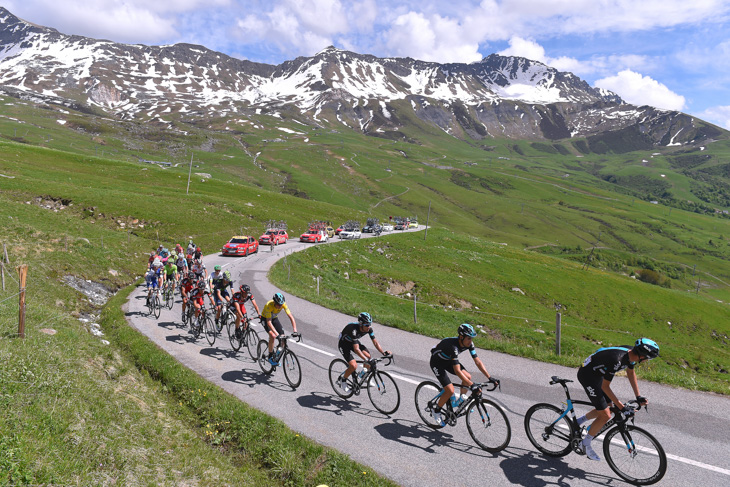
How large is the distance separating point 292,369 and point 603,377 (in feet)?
27.1

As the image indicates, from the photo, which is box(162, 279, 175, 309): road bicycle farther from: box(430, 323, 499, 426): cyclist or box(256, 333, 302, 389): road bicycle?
box(430, 323, 499, 426): cyclist

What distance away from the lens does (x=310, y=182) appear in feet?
485

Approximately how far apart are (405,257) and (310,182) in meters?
104

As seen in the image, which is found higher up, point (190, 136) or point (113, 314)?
point (190, 136)

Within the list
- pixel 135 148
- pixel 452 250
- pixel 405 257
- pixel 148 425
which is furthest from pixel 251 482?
pixel 135 148

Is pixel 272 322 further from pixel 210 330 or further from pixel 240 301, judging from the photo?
pixel 210 330

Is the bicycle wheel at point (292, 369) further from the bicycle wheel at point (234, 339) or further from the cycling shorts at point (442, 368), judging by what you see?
the cycling shorts at point (442, 368)

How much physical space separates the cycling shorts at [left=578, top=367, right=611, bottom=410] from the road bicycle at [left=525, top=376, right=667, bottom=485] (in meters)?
0.17

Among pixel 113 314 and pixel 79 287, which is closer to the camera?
pixel 113 314

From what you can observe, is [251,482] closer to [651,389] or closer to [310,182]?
[651,389]

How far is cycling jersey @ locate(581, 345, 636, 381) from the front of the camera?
7707mm

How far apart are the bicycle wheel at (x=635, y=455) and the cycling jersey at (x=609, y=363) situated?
3.66ft

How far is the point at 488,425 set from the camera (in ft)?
28.7

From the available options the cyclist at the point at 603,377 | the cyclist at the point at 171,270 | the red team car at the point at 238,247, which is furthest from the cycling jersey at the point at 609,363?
the red team car at the point at 238,247
